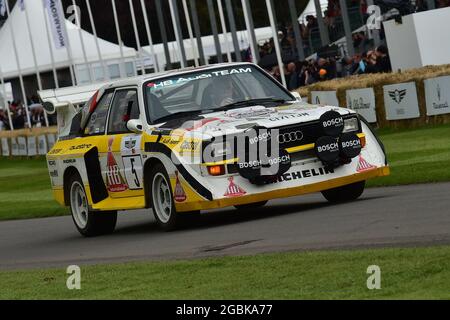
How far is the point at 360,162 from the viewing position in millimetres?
13227

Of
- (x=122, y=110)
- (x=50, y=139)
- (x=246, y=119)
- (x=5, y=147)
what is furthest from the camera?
(x=5, y=147)

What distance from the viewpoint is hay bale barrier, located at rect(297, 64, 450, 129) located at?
26.1 m

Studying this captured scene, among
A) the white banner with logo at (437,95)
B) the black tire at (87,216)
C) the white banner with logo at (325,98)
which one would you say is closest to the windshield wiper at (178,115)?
the black tire at (87,216)

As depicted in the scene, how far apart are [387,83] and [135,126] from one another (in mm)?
14056

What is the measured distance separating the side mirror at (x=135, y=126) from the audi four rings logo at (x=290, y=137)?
1768mm

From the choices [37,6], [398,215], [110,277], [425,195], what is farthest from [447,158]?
[37,6]

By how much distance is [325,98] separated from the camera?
2822cm

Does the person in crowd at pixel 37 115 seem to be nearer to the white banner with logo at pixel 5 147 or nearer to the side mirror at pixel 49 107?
the white banner with logo at pixel 5 147

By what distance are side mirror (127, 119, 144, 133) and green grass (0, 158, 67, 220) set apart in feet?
20.5

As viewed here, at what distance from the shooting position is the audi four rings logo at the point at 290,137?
12.7m

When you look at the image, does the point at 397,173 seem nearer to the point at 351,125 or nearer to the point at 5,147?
the point at 351,125

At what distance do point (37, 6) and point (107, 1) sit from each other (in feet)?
58.9

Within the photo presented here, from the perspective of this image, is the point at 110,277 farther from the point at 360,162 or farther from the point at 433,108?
the point at 433,108

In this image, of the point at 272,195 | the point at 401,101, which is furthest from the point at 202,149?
the point at 401,101
